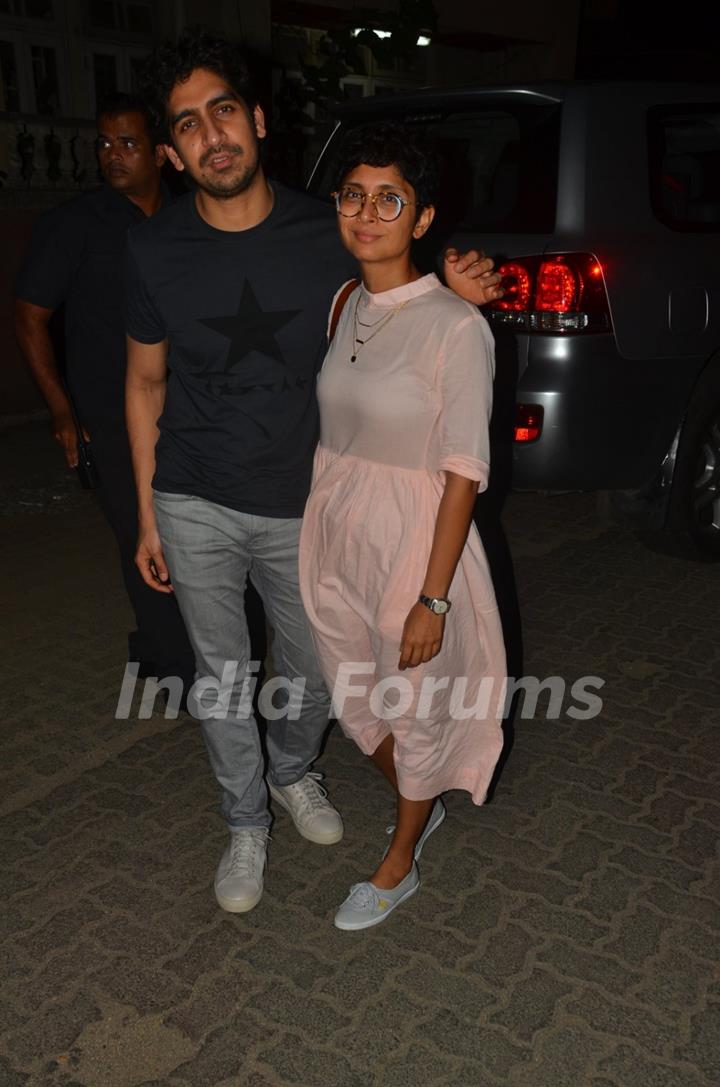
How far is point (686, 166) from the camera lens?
5336mm

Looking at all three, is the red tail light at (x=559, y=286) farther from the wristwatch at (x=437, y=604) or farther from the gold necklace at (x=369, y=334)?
the wristwatch at (x=437, y=604)

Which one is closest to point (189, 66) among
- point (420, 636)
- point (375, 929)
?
point (420, 636)

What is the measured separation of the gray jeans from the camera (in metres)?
2.72

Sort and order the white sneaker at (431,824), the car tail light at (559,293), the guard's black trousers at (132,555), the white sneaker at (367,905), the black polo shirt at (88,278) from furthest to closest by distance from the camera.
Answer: the car tail light at (559,293) < the guard's black trousers at (132,555) < the black polo shirt at (88,278) < the white sneaker at (431,824) < the white sneaker at (367,905)

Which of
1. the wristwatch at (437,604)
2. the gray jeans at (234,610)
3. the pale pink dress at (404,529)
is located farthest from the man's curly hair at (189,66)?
the wristwatch at (437,604)

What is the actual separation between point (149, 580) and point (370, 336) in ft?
3.48

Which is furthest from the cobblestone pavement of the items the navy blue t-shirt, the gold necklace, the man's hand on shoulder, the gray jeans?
the man's hand on shoulder

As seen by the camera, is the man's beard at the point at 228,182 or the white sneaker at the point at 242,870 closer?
the man's beard at the point at 228,182

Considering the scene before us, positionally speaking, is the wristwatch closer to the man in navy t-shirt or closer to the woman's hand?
the woman's hand

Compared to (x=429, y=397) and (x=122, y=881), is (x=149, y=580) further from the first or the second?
(x=429, y=397)

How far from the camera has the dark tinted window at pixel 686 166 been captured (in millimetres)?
4551

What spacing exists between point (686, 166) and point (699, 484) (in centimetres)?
175

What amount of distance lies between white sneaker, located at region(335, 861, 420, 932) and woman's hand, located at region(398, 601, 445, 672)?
2.37 ft

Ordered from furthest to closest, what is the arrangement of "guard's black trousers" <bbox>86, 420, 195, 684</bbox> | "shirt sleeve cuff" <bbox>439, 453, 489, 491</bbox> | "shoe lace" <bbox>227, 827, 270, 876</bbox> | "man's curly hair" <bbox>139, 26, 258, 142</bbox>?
"guard's black trousers" <bbox>86, 420, 195, 684</bbox>, "shoe lace" <bbox>227, 827, 270, 876</bbox>, "man's curly hair" <bbox>139, 26, 258, 142</bbox>, "shirt sleeve cuff" <bbox>439, 453, 489, 491</bbox>
